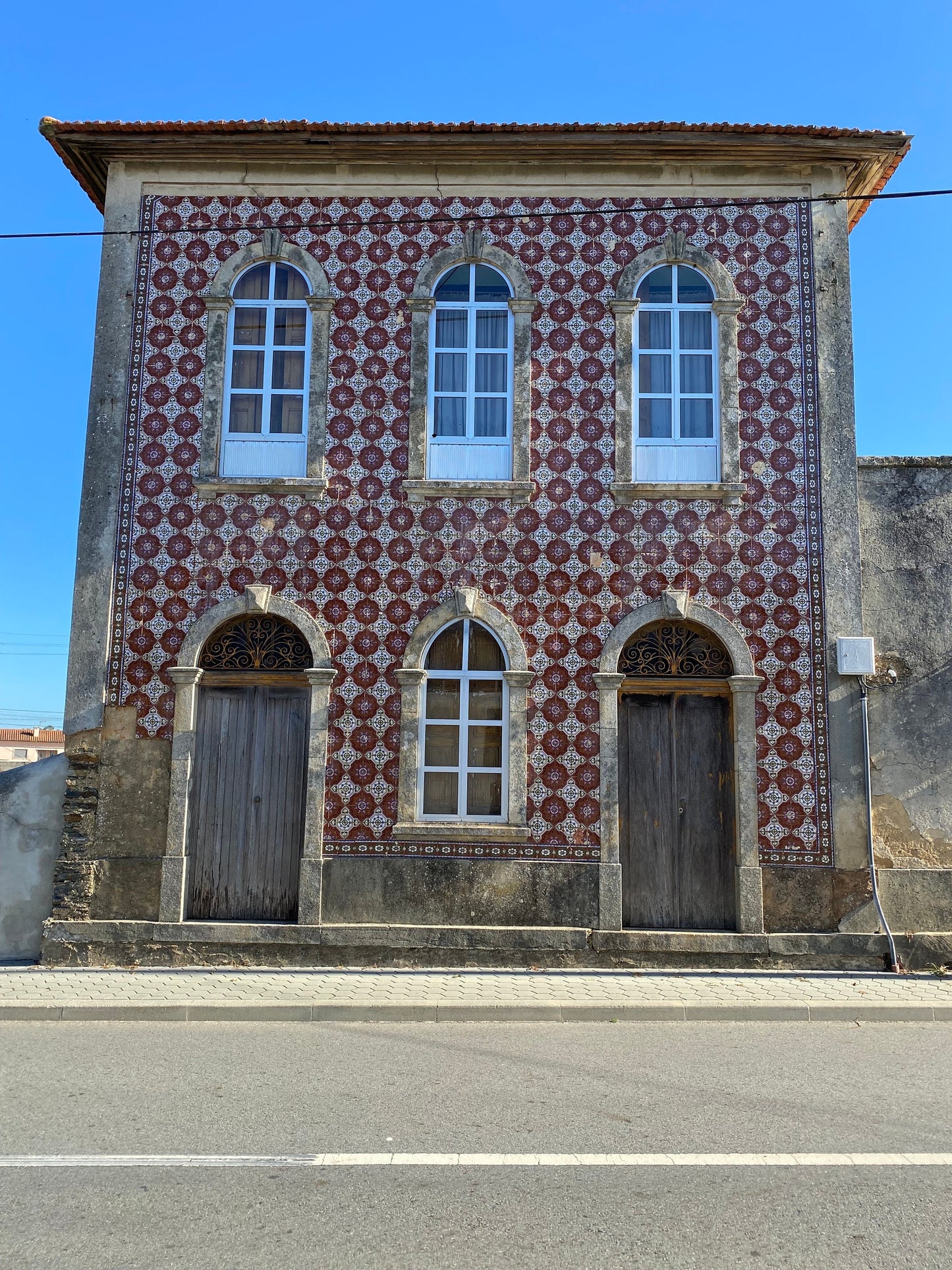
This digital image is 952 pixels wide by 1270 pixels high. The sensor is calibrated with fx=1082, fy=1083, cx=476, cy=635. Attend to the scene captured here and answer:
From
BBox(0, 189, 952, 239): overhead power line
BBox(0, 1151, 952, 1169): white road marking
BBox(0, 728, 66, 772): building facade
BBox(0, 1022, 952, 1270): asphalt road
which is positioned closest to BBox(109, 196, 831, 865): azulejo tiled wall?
BBox(0, 189, 952, 239): overhead power line

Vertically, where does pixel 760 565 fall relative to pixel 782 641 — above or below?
above

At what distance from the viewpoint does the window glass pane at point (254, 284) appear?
39.3 feet

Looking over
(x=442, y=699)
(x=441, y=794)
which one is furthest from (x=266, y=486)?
(x=441, y=794)

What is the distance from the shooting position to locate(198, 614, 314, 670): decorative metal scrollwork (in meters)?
11.4

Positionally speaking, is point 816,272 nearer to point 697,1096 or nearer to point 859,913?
point 859,913

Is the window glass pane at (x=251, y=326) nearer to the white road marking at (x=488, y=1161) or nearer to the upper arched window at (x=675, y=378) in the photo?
the upper arched window at (x=675, y=378)

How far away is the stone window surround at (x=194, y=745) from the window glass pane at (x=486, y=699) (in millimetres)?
1467

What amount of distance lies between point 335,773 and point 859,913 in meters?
5.43

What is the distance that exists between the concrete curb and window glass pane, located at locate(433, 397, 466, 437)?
5950 millimetres

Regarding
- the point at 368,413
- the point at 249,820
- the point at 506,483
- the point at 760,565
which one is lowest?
the point at 249,820

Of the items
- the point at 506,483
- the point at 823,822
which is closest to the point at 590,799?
the point at 823,822

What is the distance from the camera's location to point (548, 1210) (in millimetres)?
4488

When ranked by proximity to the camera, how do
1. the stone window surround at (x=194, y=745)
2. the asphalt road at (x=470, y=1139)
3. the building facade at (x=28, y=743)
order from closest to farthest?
the asphalt road at (x=470, y=1139) → the stone window surround at (x=194, y=745) → the building facade at (x=28, y=743)

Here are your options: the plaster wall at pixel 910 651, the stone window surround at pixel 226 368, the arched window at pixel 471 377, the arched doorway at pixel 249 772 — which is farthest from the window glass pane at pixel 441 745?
the plaster wall at pixel 910 651
